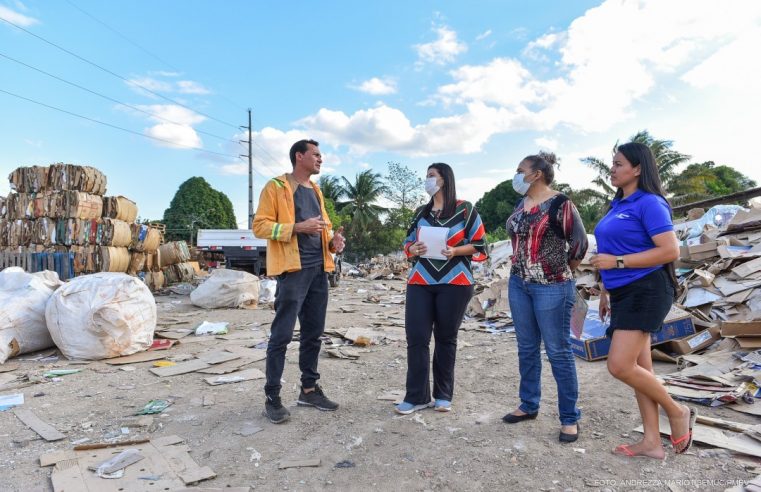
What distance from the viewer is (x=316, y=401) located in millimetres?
3844

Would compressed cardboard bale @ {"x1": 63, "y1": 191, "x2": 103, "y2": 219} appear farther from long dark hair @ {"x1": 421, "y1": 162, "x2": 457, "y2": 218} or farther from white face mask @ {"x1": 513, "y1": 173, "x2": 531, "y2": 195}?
white face mask @ {"x1": 513, "y1": 173, "x2": 531, "y2": 195}

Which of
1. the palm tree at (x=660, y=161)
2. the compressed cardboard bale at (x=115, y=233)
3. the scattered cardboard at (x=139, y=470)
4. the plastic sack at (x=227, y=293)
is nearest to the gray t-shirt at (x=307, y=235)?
the scattered cardboard at (x=139, y=470)

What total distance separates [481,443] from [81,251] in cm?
1134

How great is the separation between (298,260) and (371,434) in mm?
1300

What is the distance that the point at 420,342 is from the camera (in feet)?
12.1

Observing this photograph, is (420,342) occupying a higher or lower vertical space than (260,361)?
higher

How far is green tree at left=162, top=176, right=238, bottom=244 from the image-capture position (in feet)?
108

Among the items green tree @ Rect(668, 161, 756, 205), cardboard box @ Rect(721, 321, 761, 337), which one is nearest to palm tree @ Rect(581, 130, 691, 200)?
green tree @ Rect(668, 161, 756, 205)

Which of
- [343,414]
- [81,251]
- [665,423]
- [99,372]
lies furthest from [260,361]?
[81,251]

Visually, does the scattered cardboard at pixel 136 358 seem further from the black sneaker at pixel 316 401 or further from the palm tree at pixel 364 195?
the palm tree at pixel 364 195

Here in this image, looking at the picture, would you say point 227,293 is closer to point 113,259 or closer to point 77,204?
point 113,259

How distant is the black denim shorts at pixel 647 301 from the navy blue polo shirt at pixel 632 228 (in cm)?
4

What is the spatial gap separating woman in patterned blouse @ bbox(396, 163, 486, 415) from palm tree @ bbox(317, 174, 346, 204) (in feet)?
111

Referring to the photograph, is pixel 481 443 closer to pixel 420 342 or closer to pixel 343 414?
pixel 420 342
